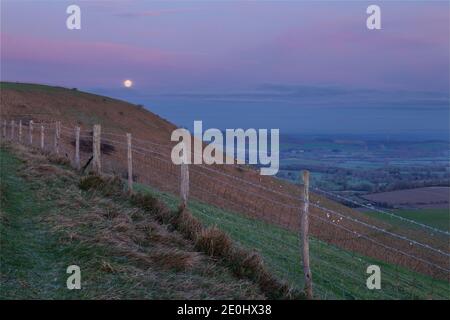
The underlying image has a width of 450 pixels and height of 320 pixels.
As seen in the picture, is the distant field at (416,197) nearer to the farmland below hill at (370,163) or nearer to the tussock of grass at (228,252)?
the farmland below hill at (370,163)

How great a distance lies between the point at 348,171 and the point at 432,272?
33685 millimetres

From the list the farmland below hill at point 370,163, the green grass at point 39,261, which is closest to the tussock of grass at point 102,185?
the green grass at point 39,261

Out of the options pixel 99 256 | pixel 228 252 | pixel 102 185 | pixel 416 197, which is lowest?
pixel 416 197

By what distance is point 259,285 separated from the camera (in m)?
7.14

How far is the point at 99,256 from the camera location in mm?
7297

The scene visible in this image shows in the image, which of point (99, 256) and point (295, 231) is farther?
point (295, 231)

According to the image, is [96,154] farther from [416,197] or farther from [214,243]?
[416,197]

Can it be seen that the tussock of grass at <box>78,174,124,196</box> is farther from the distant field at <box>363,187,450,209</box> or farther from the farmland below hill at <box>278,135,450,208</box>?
the distant field at <box>363,187,450,209</box>

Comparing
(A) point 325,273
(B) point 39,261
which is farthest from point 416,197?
(B) point 39,261

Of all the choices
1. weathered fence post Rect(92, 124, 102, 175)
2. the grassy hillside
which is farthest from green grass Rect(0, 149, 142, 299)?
weathered fence post Rect(92, 124, 102, 175)

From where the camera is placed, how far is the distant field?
4131 centimetres

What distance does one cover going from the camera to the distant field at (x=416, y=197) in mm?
41312

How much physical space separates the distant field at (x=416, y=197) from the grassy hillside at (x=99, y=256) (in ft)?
110

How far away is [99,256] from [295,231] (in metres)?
12.6
